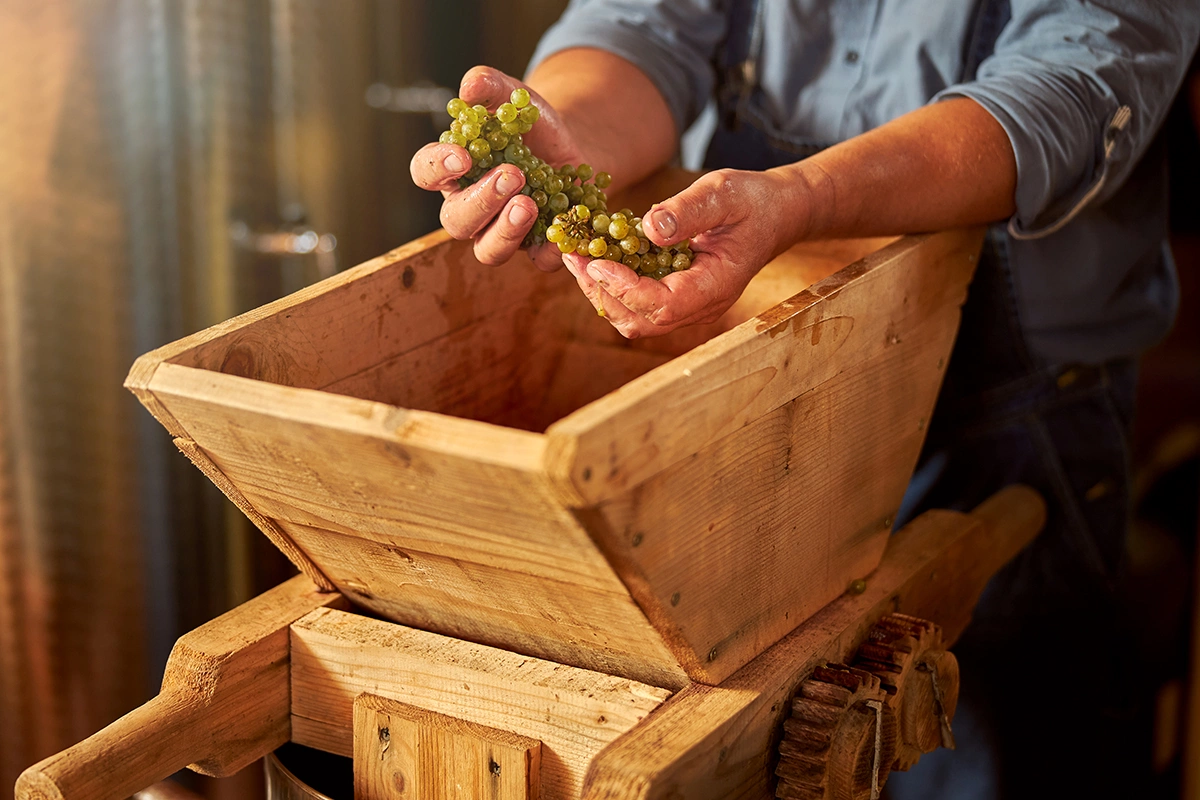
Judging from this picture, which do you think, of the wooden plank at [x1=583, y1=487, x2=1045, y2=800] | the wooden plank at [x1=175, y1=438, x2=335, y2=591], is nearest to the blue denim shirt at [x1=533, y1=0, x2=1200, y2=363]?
the wooden plank at [x1=583, y1=487, x2=1045, y2=800]

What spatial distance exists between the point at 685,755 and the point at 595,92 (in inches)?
32.5

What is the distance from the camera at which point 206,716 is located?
1.06 metres

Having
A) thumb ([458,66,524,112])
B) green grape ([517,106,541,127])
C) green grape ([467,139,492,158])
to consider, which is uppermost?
Answer: thumb ([458,66,524,112])

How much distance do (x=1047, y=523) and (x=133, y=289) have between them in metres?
1.42

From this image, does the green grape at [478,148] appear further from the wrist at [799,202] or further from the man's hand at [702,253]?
the wrist at [799,202]

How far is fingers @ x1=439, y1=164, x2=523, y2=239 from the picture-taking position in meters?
1.08

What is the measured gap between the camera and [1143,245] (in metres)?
1.50

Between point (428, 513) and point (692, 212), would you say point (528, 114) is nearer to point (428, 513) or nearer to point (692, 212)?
point (692, 212)

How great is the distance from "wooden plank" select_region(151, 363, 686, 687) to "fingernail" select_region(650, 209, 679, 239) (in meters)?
0.25

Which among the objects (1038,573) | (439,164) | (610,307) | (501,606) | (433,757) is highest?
(439,164)

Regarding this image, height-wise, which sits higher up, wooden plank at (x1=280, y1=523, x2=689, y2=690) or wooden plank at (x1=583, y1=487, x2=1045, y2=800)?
wooden plank at (x1=280, y1=523, x2=689, y2=690)

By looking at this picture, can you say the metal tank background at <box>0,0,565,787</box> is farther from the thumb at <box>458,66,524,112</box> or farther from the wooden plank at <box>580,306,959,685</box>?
the wooden plank at <box>580,306,959,685</box>

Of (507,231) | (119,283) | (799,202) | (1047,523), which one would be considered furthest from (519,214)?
(119,283)

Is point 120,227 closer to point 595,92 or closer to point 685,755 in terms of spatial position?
point 595,92
